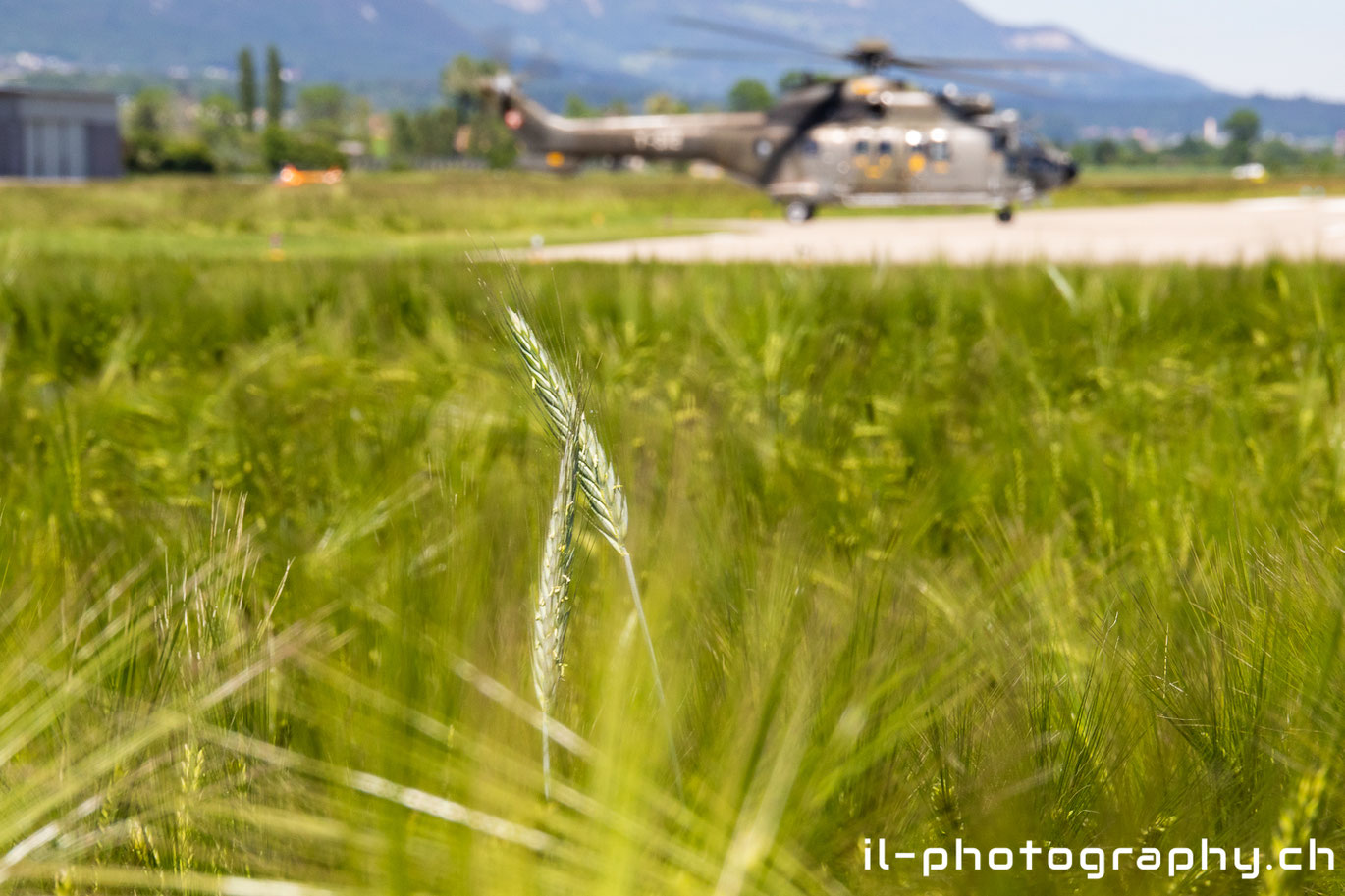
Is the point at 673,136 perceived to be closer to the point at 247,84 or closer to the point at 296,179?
the point at 296,179

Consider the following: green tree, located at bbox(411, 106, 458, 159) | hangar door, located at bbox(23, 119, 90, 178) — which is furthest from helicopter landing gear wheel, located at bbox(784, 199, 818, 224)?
green tree, located at bbox(411, 106, 458, 159)

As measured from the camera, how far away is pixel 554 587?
0.78 meters

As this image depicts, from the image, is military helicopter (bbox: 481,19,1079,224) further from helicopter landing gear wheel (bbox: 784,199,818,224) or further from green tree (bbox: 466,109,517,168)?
green tree (bbox: 466,109,517,168)

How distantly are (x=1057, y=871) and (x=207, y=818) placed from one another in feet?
1.81

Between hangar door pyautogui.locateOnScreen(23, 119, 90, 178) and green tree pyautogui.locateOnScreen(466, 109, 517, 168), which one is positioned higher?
green tree pyautogui.locateOnScreen(466, 109, 517, 168)

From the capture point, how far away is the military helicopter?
955 inches

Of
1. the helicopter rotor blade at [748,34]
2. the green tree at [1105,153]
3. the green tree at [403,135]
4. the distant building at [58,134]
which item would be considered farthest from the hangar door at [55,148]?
the green tree at [1105,153]

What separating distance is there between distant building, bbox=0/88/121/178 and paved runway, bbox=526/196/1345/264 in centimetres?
4590

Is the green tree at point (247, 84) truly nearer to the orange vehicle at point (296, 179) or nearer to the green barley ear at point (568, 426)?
the orange vehicle at point (296, 179)

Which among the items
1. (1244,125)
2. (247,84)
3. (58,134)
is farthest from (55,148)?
(1244,125)

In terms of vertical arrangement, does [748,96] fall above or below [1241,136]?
above

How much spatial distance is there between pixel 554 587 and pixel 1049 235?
20079mm

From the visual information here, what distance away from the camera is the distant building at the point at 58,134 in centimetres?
5731

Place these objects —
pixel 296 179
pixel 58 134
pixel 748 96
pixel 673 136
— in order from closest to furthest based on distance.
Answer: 1. pixel 673 136
2. pixel 296 179
3. pixel 58 134
4. pixel 748 96
